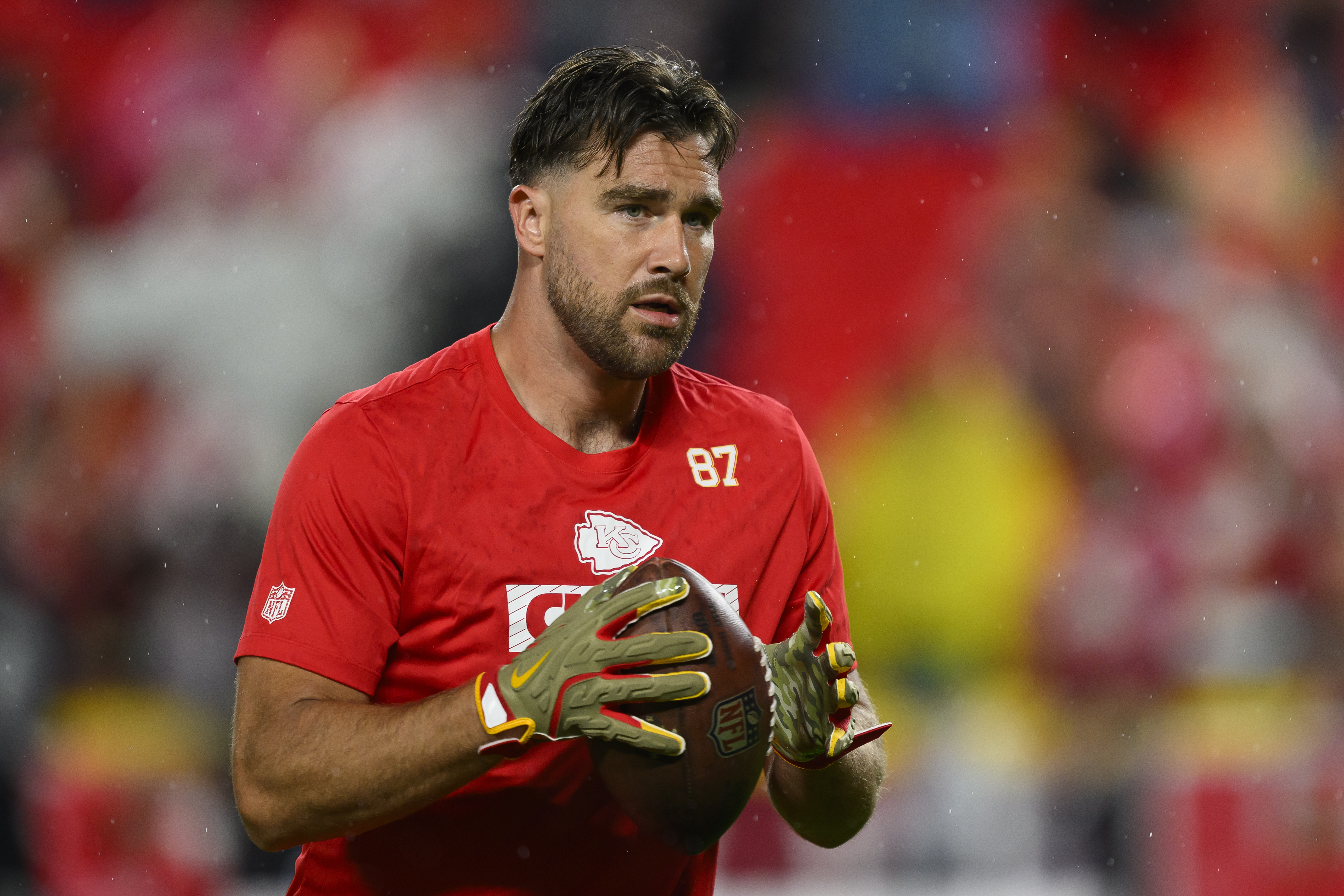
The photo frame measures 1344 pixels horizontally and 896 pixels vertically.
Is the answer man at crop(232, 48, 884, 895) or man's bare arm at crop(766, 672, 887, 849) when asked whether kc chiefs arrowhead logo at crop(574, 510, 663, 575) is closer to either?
man at crop(232, 48, 884, 895)

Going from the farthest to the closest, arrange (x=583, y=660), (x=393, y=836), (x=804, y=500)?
1. (x=804, y=500)
2. (x=393, y=836)
3. (x=583, y=660)

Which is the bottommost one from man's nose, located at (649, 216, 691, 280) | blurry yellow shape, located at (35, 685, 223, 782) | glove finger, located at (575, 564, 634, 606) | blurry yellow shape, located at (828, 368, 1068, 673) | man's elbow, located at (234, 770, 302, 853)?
blurry yellow shape, located at (35, 685, 223, 782)

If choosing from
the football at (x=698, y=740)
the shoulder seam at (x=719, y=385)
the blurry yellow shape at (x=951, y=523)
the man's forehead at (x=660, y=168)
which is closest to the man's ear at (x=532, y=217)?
the man's forehead at (x=660, y=168)

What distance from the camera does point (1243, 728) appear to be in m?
4.96

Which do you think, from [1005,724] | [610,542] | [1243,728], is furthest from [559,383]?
[1243,728]

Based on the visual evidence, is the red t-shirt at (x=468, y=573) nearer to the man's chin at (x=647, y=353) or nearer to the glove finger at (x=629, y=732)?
the man's chin at (x=647, y=353)

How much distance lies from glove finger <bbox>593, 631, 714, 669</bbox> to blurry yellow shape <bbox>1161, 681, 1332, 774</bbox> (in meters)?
3.94

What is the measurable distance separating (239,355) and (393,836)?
150 inches

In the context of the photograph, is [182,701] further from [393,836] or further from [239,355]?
[393,836]

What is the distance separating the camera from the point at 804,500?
222 centimetres

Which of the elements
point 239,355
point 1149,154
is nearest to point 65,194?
point 239,355

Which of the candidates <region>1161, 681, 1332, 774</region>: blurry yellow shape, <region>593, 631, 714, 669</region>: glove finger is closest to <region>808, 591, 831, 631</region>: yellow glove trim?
<region>593, 631, 714, 669</region>: glove finger

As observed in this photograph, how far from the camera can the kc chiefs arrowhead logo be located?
78.1 inches

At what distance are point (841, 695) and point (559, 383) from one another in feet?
2.21
